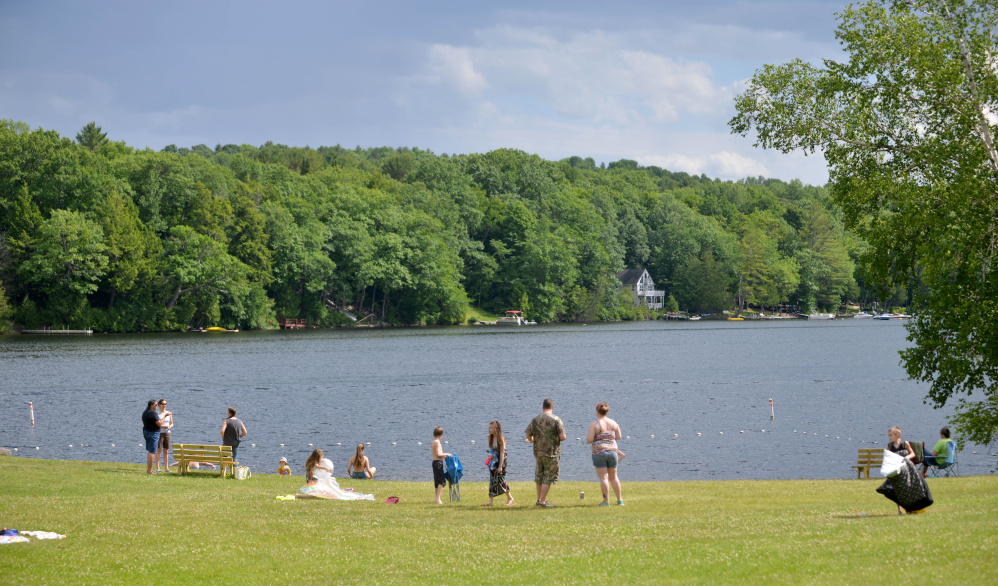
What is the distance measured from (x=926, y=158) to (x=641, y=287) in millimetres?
131245

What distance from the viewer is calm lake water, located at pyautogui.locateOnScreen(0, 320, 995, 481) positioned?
2870 centimetres

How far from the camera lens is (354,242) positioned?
10862 centimetres

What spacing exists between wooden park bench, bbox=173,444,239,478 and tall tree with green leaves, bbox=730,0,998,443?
16.2 m

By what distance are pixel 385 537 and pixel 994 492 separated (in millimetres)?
11276

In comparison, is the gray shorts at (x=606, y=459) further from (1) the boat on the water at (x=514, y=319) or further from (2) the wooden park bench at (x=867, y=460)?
(1) the boat on the water at (x=514, y=319)

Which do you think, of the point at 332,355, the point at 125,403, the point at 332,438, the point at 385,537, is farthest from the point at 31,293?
the point at 385,537

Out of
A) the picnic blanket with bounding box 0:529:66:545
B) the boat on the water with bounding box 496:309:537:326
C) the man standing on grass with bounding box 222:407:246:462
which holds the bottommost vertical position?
the picnic blanket with bounding box 0:529:66:545

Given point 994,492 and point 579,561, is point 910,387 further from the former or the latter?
point 579,561

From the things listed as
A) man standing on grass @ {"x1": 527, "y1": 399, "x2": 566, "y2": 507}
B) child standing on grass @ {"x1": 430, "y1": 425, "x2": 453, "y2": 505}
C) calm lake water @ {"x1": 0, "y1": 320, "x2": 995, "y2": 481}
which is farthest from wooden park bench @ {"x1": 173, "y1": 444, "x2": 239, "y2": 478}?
man standing on grass @ {"x1": 527, "y1": 399, "x2": 566, "y2": 507}

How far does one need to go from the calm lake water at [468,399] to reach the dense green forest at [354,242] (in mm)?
9987

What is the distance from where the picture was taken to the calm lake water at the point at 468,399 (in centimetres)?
2870

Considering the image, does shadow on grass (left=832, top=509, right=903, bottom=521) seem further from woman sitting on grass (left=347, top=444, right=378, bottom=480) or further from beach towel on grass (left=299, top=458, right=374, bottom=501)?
woman sitting on grass (left=347, top=444, right=378, bottom=480)

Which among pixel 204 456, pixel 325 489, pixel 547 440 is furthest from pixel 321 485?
pixel 547 440

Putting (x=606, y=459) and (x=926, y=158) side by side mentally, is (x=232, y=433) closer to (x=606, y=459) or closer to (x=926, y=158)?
(x=606, y=459)
